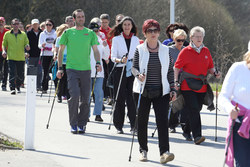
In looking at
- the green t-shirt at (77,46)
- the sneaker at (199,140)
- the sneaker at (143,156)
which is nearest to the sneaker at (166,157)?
the sneaker at (143,156)

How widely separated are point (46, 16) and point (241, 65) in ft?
111

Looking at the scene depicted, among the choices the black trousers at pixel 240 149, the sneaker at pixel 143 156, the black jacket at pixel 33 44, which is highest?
the black jacket at pixel 33 44

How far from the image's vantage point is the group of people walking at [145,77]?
26.4ft

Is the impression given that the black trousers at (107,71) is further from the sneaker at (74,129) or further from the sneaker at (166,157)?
the sneaker at (166,157)

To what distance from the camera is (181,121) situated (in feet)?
35.5

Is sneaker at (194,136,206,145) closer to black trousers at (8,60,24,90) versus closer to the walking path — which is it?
the walking path

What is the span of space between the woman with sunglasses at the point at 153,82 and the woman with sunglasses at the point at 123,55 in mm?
2303

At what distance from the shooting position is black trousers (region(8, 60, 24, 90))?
17438mm

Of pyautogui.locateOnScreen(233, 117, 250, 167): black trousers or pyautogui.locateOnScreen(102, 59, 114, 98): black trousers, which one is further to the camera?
pyautogui.locateOnScreen(102, 59, 114, 98): black trousers

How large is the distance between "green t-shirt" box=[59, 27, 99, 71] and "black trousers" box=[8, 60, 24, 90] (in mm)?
7306

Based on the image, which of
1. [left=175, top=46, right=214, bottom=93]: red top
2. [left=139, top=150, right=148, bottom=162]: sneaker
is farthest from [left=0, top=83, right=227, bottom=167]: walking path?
[left=175, top=46, right=214, bottom=93]: red top

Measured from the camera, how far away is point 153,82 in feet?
26.7

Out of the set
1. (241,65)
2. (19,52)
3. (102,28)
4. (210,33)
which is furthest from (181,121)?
(210,33)

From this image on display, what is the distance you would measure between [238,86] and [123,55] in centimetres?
491
